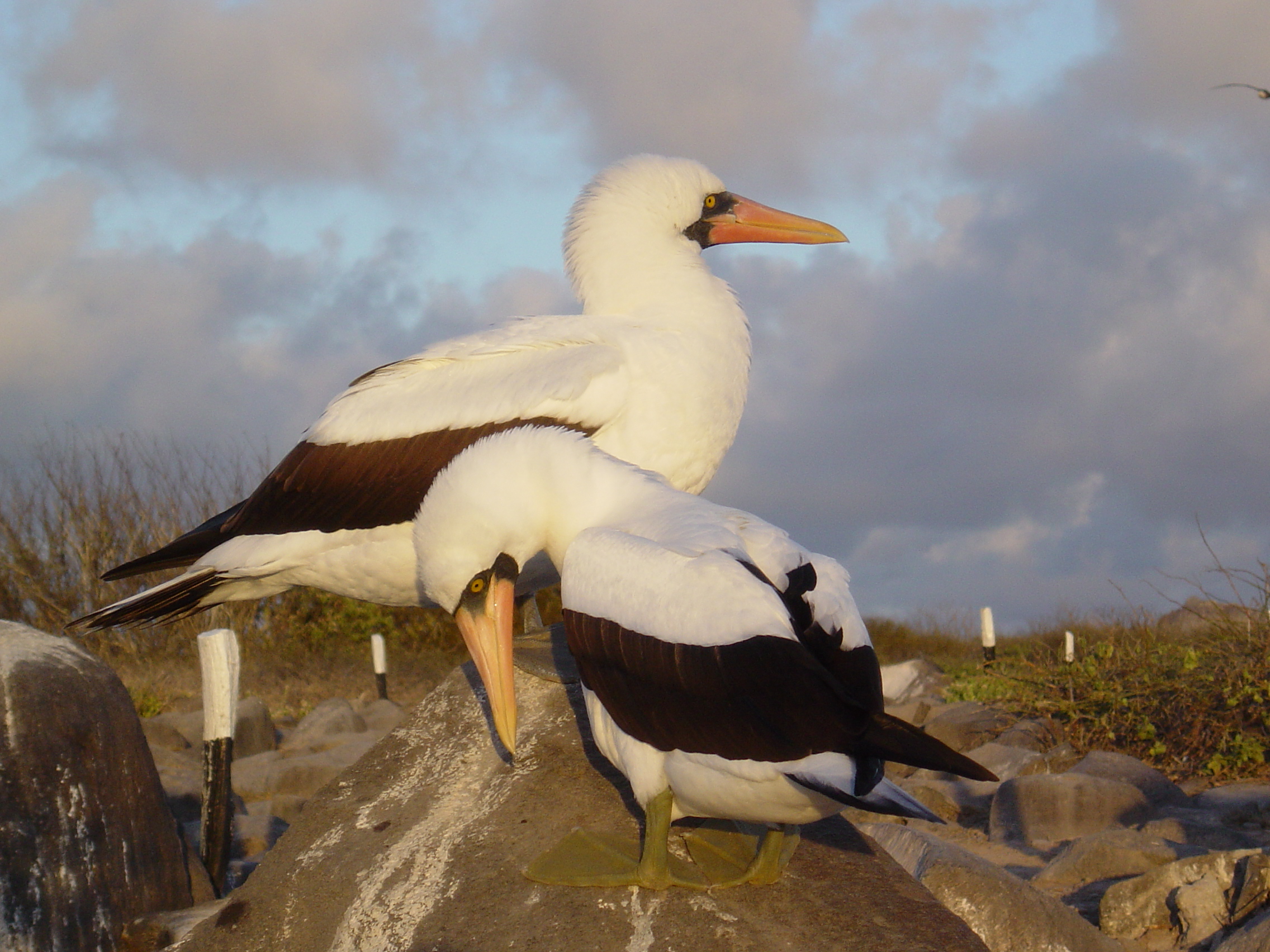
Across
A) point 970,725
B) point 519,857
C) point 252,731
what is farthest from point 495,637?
point 252,731

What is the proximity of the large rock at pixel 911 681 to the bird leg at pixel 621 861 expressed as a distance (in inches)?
468

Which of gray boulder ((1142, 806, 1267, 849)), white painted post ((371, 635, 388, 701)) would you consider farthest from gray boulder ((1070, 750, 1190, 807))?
white painted post ((371, 635, 388, 701))

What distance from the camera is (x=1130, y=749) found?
31.2 feet

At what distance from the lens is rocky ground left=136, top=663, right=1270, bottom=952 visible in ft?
16.8

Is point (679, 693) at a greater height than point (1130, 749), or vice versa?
point (679, 693)

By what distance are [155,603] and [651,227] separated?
9.51 feet

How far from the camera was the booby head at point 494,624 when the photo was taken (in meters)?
4.12

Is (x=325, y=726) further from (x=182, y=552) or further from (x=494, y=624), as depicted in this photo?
(x=494, y=624)

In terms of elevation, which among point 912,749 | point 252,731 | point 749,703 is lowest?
point 252,731

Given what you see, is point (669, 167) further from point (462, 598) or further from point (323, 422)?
point (462, 598)

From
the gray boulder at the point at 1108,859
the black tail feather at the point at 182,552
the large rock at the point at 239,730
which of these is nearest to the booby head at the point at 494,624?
the black tail feather at the point at 182,552

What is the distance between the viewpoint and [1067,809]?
7.62 meters

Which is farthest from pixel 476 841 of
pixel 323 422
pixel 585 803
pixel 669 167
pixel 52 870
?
pixel 669 167

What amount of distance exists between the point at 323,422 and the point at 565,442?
171 centimetres
